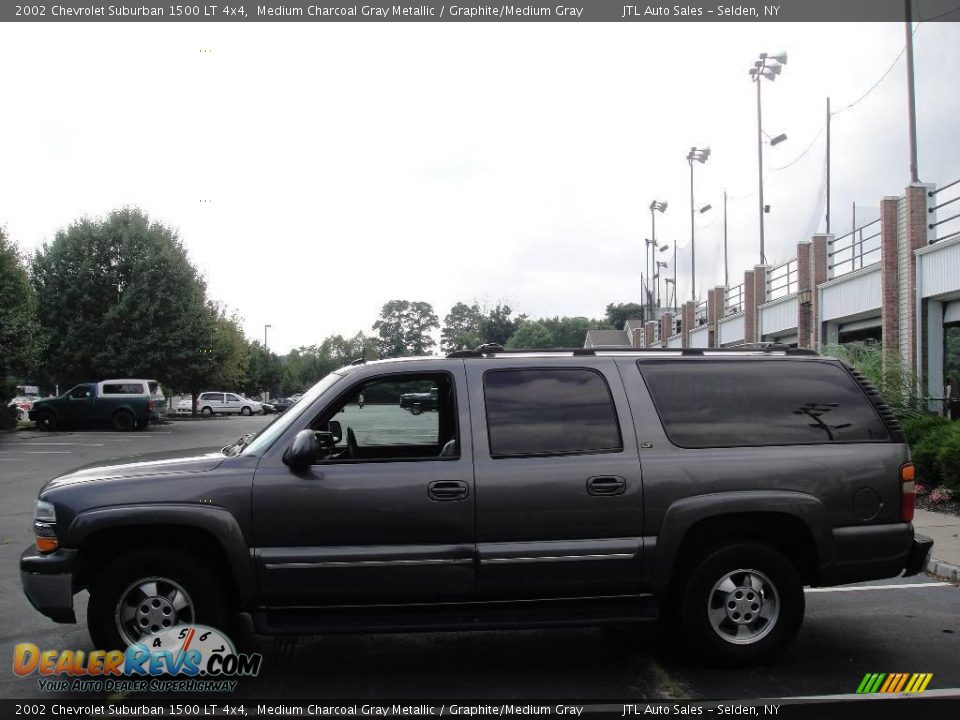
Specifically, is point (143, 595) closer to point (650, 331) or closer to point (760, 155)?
point (760, 155)

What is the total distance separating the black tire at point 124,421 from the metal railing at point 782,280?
25.3m

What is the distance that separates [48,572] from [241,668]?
1.25 m

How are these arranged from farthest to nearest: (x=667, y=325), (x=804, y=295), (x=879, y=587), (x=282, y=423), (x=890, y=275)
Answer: (x=667, y=325) → (x=804, y=295) → (x=890, y=275) → (x=879, y=587) → (x=282, y=423)

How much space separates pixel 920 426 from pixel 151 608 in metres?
12.0

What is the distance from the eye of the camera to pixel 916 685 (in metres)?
4.80

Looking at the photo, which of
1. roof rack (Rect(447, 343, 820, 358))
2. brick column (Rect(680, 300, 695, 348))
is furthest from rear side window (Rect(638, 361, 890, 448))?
brick column (Rect(680, 300, 695, 348))

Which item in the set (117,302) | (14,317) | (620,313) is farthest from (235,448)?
(620,313)

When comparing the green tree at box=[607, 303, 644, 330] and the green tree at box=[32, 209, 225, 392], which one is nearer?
the green tree at box=[32, 209, 225, 392]

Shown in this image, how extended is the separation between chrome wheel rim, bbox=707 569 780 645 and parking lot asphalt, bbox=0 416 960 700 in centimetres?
22

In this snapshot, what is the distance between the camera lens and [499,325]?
121375 mm

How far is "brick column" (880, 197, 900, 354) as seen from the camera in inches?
813

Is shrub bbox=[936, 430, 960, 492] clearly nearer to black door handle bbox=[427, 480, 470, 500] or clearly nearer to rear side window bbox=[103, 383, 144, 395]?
black door handle bbox=[427, 480, 470, 500]

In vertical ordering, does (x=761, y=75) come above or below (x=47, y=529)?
above

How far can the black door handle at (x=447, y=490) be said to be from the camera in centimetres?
484
